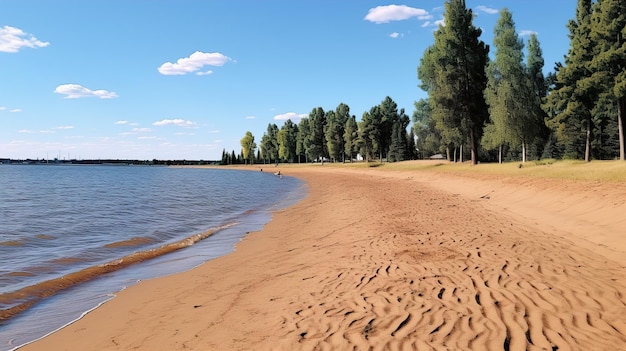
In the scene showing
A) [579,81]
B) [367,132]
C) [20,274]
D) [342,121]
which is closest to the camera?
[20,274]

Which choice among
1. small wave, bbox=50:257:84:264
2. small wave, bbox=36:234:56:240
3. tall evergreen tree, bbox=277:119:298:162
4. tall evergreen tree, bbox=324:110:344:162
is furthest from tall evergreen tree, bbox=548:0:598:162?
tall evergreen tree, bbox=277:119:298:162

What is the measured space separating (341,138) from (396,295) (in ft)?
345

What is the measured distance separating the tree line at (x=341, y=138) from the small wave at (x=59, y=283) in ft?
249

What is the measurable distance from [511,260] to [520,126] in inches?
1456

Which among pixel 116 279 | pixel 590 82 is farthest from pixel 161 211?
pixel 590 82

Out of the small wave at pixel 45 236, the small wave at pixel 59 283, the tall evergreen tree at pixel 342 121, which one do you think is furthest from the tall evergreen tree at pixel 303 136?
the small wave at pixel 59 283

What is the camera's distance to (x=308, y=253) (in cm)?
1087

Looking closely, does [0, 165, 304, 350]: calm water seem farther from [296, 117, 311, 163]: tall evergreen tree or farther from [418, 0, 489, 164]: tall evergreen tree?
[296, 117, 311, 163]: tall evergreen tree

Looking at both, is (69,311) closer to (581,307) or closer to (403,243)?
(403,243)

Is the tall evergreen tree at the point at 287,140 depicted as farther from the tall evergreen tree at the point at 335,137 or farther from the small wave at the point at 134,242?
the small wave at the point at 134,242

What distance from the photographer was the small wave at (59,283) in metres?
7.78

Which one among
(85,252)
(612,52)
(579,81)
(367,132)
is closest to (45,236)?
(85,252)

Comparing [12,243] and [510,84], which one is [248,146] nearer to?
[510,84]

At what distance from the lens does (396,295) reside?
6617 millimetres
